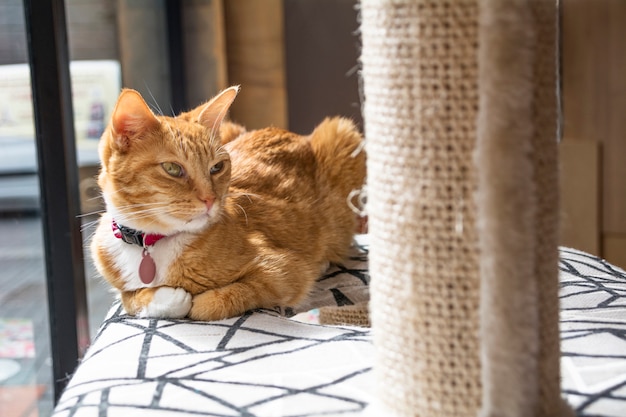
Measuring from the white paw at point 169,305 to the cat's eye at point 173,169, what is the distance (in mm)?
194

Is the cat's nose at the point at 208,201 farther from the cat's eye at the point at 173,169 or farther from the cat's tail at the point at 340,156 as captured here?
the cat's tail at the point at 340,156

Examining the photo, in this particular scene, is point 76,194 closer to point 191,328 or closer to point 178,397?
point 191,328

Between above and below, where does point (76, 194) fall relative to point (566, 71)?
below

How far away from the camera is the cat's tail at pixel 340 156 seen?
1.80m

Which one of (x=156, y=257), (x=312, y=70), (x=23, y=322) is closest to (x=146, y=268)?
(x=156, y=257)

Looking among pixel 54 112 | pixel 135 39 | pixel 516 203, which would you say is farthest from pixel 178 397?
pixel 135 39

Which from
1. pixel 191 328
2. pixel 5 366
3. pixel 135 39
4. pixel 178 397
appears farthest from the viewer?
pixel 135 39

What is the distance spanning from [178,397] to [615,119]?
2556mm

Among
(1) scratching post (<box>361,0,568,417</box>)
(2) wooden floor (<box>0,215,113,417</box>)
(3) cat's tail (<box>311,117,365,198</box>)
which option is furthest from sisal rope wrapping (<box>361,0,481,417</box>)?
(2) wooden floor (<box>0,215,113,417</box>)

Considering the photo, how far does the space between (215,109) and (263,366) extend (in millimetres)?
574

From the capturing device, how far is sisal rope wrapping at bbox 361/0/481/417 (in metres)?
0.79

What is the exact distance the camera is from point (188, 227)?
1318mm

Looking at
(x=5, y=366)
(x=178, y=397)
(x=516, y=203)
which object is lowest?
(x=5, y=366)

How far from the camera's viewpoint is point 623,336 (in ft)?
3.51
